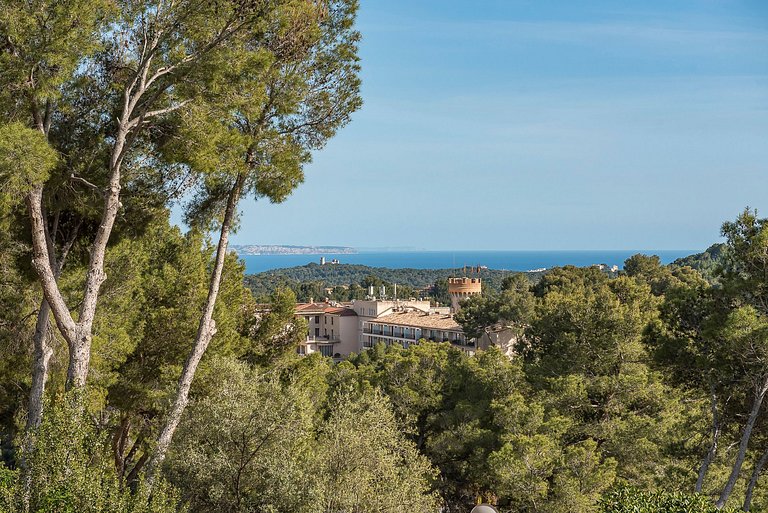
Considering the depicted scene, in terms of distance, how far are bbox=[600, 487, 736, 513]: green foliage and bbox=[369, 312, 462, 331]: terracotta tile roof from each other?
160 feet

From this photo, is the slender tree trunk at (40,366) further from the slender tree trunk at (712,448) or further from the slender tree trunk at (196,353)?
the slender tree trunk at (712,448)

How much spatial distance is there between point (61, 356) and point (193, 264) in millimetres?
4118

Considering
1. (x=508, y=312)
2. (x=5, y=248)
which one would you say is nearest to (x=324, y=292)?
(x=508, y=312)

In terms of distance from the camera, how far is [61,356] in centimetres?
1203

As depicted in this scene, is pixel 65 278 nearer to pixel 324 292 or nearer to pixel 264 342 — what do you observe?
pixel 264 342

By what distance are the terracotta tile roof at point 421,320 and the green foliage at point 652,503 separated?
4867 cm

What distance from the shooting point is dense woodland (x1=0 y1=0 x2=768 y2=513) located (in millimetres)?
8820

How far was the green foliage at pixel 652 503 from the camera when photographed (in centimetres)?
940

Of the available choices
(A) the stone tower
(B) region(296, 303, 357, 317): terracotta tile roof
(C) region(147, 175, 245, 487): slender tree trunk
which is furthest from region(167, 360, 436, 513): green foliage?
(A) the stone tower

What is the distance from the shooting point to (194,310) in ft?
49.0

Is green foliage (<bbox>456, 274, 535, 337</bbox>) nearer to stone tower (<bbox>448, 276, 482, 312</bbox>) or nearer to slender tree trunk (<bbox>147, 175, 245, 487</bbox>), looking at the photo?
stone tower (<bbox>448, 276, 482, 312</bbox>)

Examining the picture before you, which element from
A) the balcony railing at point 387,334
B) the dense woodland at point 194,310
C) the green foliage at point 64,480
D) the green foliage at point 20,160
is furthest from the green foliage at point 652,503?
the balcony railing at point 387,334

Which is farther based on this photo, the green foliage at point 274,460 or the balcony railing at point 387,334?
the balcony railing at point 387,334

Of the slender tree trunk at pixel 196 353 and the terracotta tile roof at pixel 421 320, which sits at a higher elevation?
the slender tree trunk at pixel 196 353
